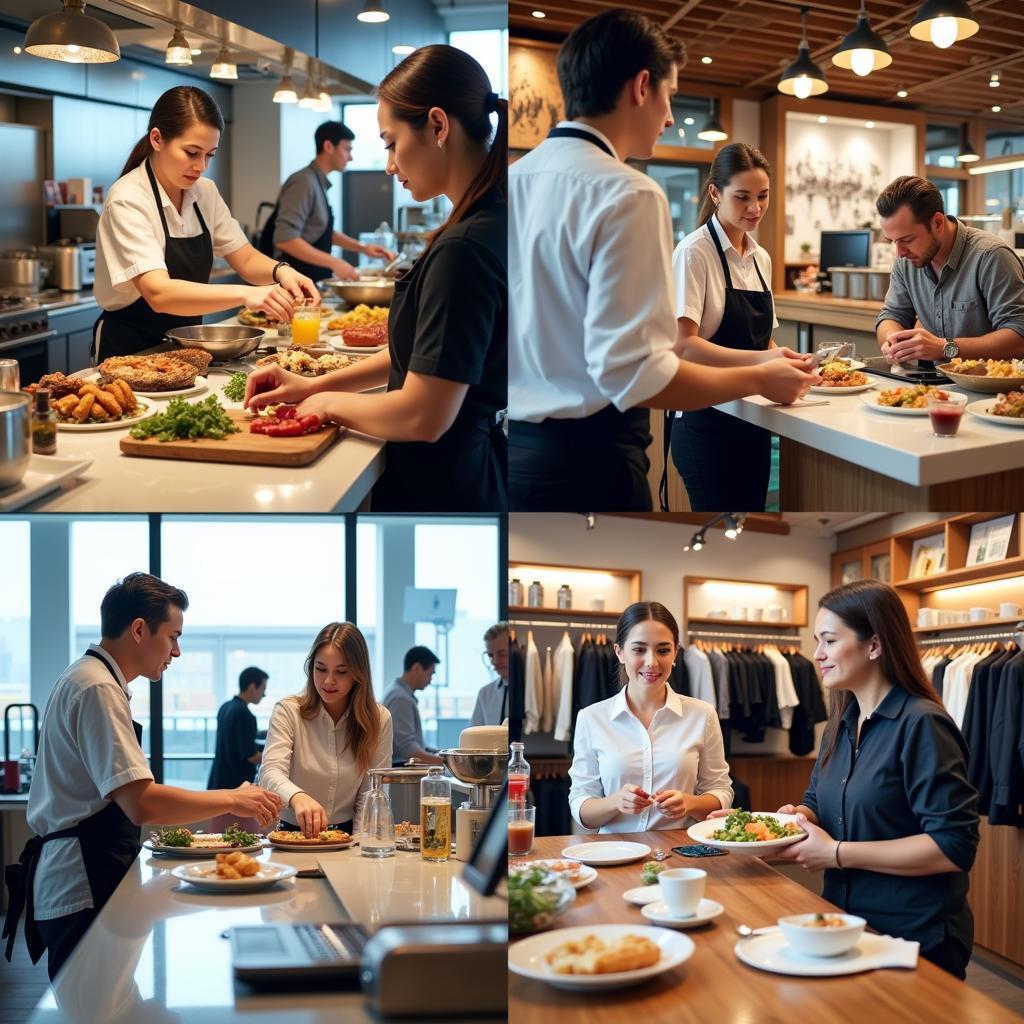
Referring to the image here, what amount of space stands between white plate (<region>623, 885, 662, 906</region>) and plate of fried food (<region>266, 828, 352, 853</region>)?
401 millimetres

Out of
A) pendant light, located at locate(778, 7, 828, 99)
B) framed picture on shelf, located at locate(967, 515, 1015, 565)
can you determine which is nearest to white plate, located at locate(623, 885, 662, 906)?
pendant light, located at locate(778, 7, 828, 99)

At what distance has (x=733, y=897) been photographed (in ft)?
5.04

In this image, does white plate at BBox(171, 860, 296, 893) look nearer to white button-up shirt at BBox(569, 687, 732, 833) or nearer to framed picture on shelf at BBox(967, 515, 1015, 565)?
white button-up shirt at BBox(569, 687, 732, 833)

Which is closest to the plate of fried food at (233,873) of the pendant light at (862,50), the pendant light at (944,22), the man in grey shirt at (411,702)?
the man in grey shirt at (411,702)

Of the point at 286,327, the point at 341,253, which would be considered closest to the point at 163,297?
the point at 286,327

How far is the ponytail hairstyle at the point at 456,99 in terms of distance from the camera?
1.16 m

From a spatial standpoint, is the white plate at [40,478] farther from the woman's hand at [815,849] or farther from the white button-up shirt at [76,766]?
the woman's hand at [815,849]

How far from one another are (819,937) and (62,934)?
90 centimetres

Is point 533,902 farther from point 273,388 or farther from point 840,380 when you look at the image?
point 840,380

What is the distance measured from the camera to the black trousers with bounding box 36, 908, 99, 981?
1.30 m

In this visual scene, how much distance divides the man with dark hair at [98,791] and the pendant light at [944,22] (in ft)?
5.06

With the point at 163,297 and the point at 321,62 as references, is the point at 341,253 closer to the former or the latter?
the point at 321,62

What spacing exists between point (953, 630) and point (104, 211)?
293 cm

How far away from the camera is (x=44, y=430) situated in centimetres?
120
